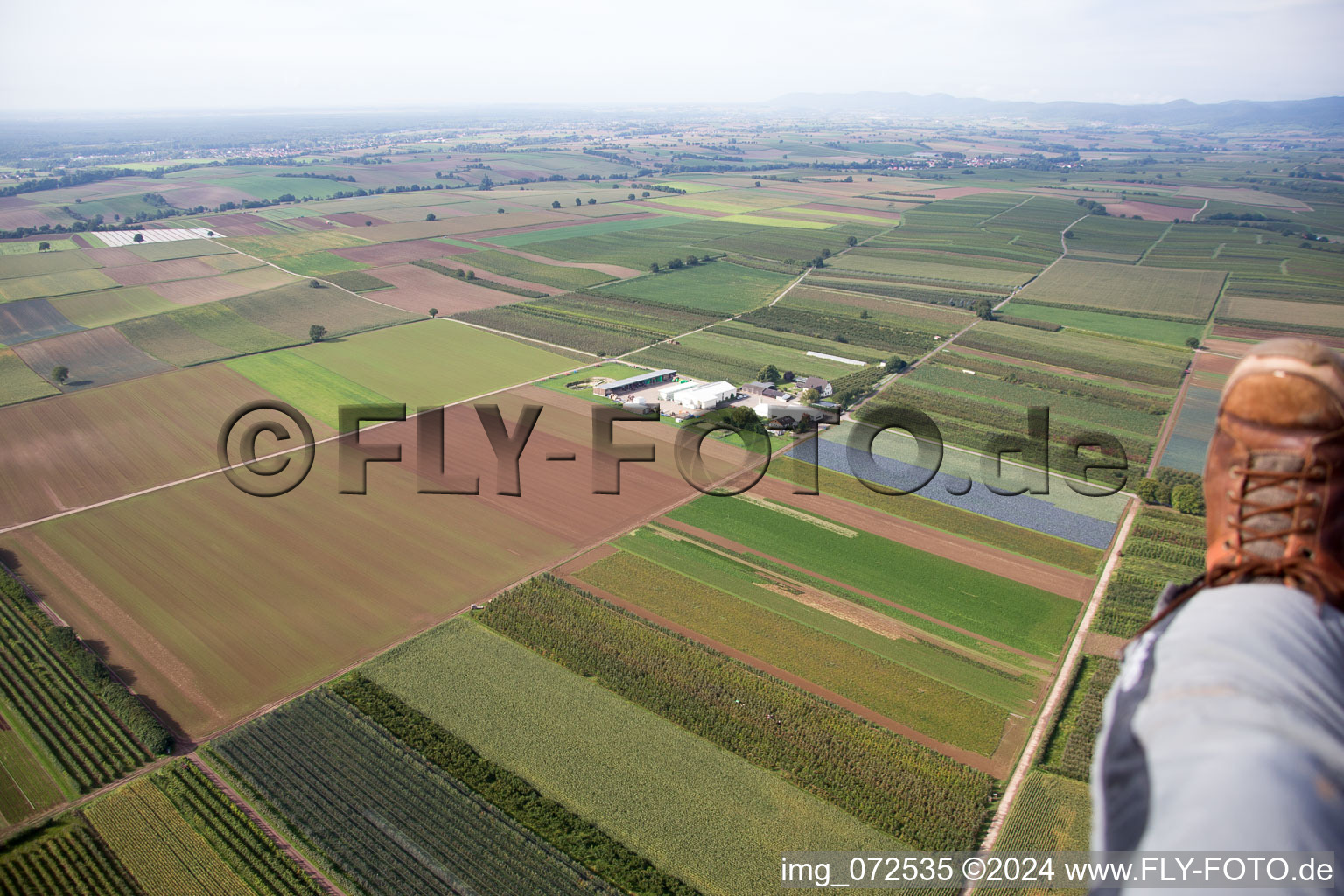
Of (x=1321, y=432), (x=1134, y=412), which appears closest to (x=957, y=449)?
(x=1134, y=412)

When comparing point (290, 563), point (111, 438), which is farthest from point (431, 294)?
point (290, 563)

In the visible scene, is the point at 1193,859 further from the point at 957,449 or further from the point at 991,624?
the point at 957,449

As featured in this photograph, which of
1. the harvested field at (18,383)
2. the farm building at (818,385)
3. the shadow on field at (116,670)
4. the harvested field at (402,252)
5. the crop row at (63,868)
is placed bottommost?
the crop row at (63,868)

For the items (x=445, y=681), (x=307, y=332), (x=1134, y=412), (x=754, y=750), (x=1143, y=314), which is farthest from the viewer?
(x=1143, y=314)

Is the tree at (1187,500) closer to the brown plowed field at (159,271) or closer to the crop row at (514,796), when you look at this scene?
the crop row at (514,796)

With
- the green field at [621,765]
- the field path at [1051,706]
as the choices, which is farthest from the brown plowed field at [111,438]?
the field path at [1051,706]

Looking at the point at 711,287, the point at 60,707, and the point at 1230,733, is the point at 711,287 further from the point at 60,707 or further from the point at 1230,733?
the point at 1230,733

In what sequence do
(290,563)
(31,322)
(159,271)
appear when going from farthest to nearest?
(159,271)
(31,322)
(290,563)
